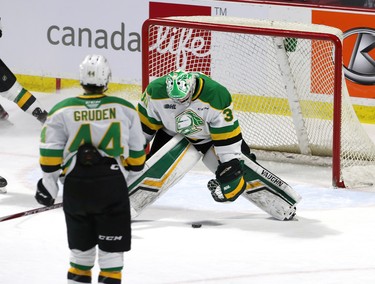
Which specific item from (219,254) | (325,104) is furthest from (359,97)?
(219,254)

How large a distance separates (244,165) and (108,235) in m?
1.66

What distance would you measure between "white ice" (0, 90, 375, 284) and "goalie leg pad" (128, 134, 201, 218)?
0.14m

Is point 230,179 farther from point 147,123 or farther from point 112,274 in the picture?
point 112,274

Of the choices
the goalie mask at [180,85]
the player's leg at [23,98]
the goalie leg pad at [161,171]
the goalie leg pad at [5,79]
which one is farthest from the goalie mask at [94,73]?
the player's leg at [23,98]

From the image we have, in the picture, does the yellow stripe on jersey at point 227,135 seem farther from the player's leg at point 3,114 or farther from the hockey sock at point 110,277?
the player's leg at point 3,114

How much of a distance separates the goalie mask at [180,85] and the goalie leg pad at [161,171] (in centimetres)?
31

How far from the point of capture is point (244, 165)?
630cm

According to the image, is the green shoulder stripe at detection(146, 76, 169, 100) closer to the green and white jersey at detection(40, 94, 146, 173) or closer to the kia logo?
the green and white jersey at detection(40, 94, 146, 173)

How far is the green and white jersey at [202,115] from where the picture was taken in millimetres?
6008

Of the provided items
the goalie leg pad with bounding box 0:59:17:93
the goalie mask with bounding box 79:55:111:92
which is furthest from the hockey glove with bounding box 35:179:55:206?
the goalie leg pad with bounding box 0:59:17:93

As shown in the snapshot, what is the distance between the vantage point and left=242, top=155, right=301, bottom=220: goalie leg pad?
6.33 meters

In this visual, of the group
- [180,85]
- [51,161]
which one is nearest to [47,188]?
[51,161]

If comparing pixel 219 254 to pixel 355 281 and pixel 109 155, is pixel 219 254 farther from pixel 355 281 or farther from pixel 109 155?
pixel 109 155

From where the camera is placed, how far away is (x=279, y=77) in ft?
25.6
